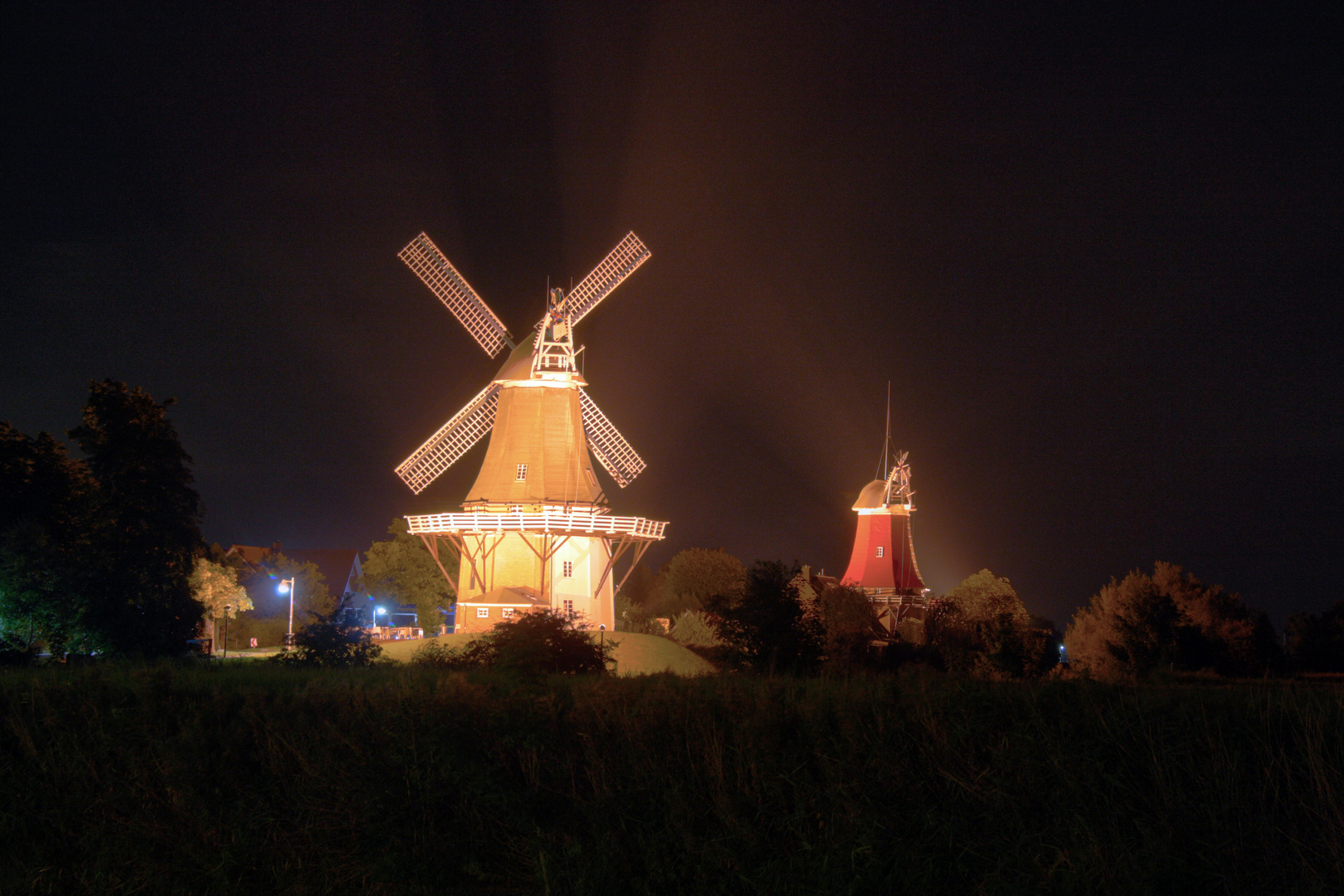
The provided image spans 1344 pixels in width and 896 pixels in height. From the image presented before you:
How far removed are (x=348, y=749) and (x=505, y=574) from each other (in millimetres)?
26173

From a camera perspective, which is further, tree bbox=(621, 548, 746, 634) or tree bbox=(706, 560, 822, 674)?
tree bbox=(621, 548, 746, 634)

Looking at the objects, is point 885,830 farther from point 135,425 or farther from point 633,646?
point 135,425

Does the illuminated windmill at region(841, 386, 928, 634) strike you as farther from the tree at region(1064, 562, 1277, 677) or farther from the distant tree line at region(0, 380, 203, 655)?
the distant tree line at region(0, 380, 203, 655)

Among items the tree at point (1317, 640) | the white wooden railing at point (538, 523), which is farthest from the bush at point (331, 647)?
the tree at point (1317, 640)

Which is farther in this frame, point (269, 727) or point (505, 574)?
point (505, 574)

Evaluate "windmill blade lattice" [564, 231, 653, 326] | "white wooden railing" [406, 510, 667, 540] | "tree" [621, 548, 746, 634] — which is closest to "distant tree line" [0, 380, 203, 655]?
"white wooden railing" [406, 510, 667, 540]

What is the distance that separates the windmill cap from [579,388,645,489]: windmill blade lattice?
2495cm

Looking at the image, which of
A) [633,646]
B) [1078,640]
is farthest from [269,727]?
[1078,640]

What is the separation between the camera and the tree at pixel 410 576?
65812mm

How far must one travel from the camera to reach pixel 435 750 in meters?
10.1

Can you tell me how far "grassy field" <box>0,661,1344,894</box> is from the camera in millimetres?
8250

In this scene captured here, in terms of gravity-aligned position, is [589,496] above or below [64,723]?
above

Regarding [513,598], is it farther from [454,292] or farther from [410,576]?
[410,576]

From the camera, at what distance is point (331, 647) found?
18.2 meters
